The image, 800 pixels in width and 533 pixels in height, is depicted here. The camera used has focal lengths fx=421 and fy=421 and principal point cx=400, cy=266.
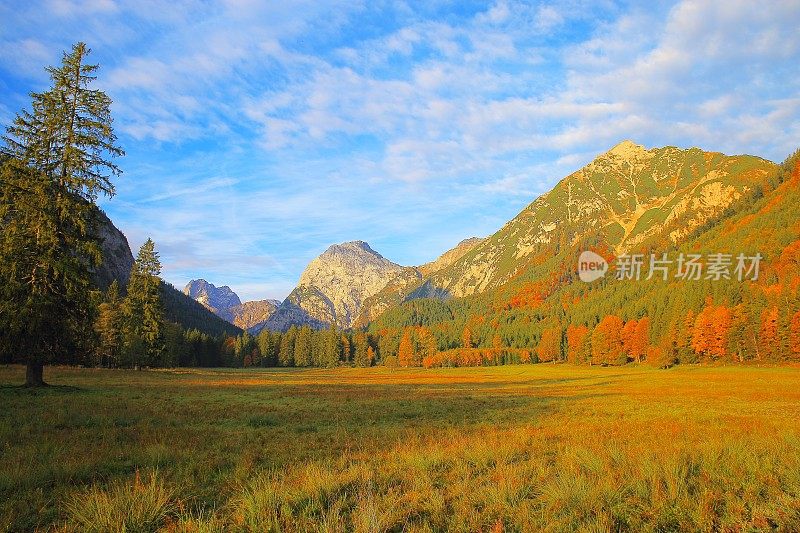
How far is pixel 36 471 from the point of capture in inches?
313

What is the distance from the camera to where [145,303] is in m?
62.8

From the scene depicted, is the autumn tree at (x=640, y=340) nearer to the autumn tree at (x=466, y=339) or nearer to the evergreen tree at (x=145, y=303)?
the autumn tree at (x=466, y=339)

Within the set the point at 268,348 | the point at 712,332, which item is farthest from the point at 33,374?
the point at 268,348

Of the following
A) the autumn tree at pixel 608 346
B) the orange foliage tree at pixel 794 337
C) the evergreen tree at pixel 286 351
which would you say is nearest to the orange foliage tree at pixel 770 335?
the orange foliage tree at pixel 794 337

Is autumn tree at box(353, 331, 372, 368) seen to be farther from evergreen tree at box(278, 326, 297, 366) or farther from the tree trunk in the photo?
the tree trunk

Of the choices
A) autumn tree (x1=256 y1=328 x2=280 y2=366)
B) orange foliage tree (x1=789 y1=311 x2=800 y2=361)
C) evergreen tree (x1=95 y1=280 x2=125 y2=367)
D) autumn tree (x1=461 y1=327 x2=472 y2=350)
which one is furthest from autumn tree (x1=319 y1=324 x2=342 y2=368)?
orange foliage tree (x1=789 y1=311 x2=800 y2=361)

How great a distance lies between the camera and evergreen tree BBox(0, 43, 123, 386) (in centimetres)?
2423

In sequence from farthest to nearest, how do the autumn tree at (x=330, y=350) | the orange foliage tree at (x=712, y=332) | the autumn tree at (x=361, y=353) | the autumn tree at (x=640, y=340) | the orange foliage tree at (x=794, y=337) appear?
the autumn tree at (x=361, y=353) < the autumn tree at (x=330, y=350) < the autumn tree at (x=640, y=340) < the orange foliage tree at (x=712, y=332) < the orange foliage tree at (x=794, y=337)

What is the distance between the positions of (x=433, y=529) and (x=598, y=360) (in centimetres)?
12993

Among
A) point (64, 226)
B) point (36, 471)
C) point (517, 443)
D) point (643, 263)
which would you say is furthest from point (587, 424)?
point (643, 263)

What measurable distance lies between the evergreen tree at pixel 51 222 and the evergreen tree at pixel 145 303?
38228 millimetres

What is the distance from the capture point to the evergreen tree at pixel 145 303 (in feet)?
203

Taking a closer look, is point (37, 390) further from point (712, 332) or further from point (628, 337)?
point (628, 337)

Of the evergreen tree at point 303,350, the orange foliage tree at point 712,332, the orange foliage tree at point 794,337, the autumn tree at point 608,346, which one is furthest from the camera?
the evergreen tree at point 303,350
